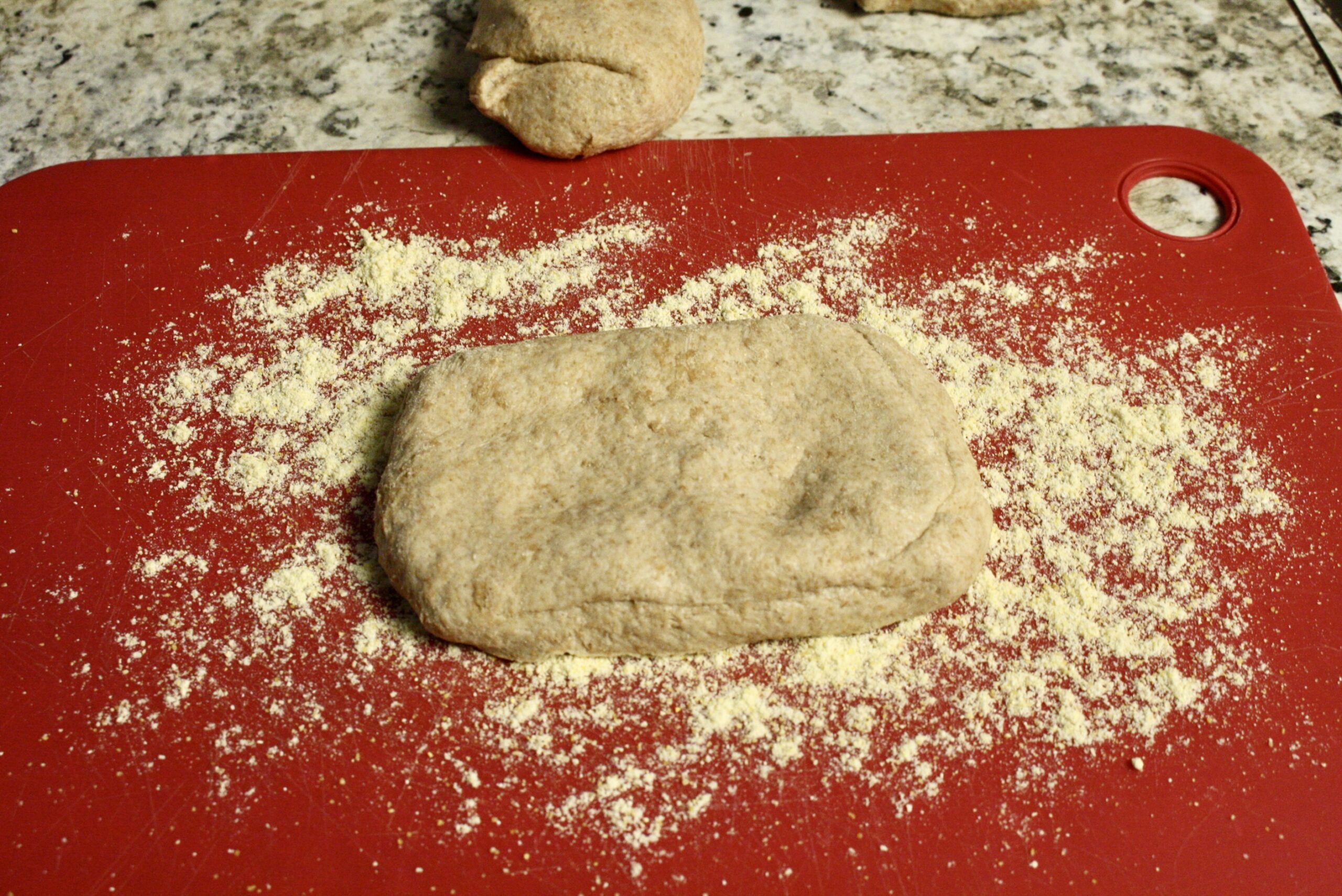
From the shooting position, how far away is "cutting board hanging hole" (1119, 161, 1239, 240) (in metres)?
2.40

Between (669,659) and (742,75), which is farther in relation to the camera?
(742,75)

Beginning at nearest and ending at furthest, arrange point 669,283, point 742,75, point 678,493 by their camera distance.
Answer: point 678,493
point 669,283
point 742,75

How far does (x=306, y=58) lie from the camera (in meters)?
2.85

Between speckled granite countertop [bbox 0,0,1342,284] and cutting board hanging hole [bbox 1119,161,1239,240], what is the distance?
0.94 ft

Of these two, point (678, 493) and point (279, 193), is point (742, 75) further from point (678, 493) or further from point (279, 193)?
point (678, 493)

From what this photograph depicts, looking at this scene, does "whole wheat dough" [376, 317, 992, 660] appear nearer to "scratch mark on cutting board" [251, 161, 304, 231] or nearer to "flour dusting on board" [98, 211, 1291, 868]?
"flour dusting on board" [98, 211, 1291, 868]

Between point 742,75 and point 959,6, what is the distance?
1.98 feet

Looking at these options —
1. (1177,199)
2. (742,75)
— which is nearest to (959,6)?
(742,75)

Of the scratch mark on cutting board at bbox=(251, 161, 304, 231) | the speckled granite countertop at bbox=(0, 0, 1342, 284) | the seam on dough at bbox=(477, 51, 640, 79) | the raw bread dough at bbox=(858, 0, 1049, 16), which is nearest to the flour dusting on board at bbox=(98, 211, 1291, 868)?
the scratch mark on cutting board at bbox=(251, 161, 304, 231)

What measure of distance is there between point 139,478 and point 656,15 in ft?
4.65

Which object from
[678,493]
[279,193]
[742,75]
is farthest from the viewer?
[742,75]

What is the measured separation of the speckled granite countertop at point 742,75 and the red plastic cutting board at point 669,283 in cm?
28

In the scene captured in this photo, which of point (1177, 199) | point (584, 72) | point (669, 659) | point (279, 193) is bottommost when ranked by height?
point (669, 659)

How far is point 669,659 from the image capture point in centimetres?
183
